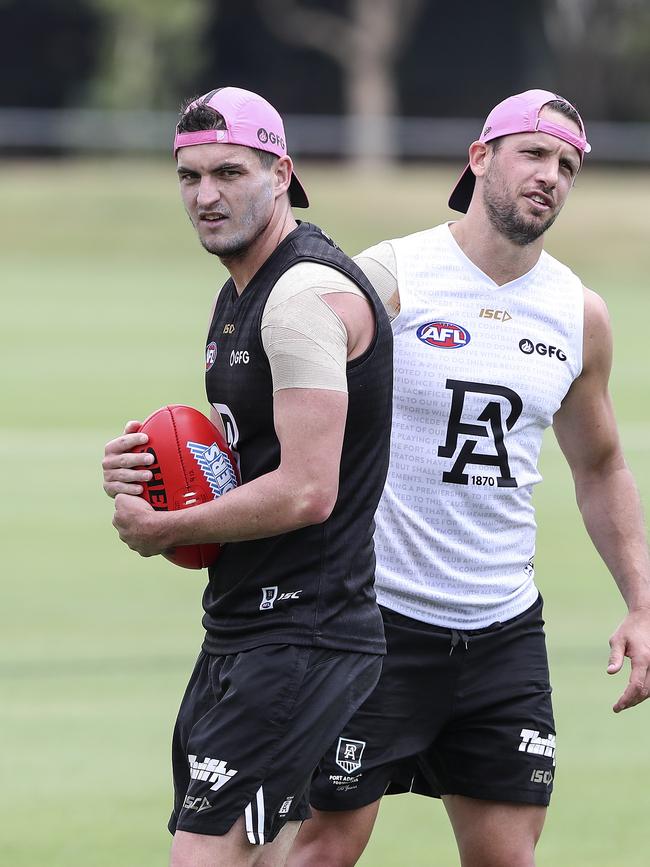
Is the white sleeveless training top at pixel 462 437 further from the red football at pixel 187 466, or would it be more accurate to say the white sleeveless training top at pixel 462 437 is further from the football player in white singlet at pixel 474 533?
the red football at pixel 187 466

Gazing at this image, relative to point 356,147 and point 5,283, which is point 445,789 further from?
point 356,147

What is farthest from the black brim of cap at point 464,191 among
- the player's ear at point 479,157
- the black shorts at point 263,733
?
the black shorts at point 263,733

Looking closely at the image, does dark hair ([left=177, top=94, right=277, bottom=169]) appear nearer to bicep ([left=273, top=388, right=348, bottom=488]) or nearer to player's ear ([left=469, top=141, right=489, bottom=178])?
bicep ([left=273, top=388, right=348, bottom=488])

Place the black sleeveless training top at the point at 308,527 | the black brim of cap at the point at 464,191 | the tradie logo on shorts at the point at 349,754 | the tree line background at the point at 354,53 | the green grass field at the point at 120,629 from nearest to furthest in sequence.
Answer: the black sleeveless training top at the point at 308,527, the tradie logo on shorts at the point at 349,754, the black brim of cap at the point at 464,191, the green grass field at the point at 120,629, the tree line background at the point at 354,53

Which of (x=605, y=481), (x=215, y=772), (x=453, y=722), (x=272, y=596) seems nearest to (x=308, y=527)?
(x=272, y=596)

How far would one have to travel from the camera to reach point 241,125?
4.62 meters

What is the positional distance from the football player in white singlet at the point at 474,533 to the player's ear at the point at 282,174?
88cm

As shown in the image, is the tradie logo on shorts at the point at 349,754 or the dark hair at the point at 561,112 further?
the dark hair at the point at 561,112

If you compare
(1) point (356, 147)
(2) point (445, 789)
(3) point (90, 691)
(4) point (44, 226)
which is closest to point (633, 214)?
(1) point (356, 147)

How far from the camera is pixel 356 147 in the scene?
4166 cm

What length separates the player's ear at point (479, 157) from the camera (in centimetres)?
568

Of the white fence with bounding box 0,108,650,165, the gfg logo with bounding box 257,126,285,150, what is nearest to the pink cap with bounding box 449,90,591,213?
the gfg logo with bounding box 257,126,285,150

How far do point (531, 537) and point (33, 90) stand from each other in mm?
43485

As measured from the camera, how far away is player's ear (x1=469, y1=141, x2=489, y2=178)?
5.68m
